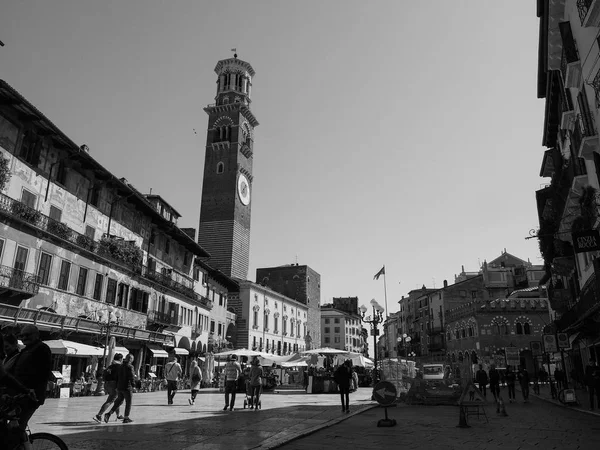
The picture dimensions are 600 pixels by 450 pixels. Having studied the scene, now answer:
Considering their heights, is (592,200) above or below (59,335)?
above

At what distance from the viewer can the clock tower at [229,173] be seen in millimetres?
64625

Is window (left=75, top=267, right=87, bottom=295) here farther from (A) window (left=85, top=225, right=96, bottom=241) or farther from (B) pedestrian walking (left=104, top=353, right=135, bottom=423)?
(B) pedestrian walking (left=104, top=353, right=135, bottom=423)

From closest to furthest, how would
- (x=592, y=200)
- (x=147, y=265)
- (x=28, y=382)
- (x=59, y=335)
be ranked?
(x=28, y=382), (x=592, y=200), (x=59, y=335), (x=147, y=265)

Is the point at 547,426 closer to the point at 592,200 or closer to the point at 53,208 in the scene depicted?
the point at 592,200

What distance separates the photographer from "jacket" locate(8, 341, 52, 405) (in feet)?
18.3

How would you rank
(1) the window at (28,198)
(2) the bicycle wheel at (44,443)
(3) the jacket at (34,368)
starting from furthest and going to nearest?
(1) the window at (28,198)
(3) the jacket at (34,368)
(2) the bicycle wheel at (44,443)

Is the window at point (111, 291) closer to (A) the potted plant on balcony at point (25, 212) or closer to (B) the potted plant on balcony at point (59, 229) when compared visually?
(B) the potted plant on balcony at point (59, 229)

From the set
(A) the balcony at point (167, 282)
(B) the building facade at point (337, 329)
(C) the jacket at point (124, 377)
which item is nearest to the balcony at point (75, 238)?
(A) the balcony at point (167, 282)

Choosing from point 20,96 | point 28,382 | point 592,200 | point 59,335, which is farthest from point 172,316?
point 28,382

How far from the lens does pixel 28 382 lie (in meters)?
5.58

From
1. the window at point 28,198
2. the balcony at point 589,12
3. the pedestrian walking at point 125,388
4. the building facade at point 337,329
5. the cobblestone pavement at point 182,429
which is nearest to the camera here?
the cobblestone pavement at point 182,429

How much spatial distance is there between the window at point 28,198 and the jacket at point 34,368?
744 inches

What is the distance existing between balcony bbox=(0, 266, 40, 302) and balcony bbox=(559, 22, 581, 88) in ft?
73.9

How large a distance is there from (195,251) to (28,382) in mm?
37830
